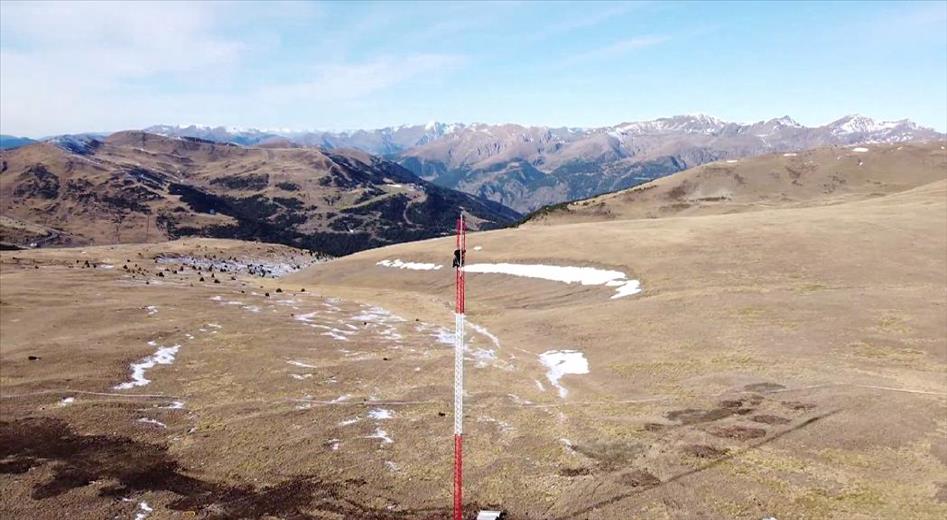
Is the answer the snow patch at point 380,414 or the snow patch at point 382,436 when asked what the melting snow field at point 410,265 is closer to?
the snow patch at point 380,414

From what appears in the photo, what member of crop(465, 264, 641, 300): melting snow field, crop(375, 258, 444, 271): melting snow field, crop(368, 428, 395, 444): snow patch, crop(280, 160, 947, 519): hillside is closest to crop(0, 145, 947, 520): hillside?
crop(280, 160, 947, 519): hillside

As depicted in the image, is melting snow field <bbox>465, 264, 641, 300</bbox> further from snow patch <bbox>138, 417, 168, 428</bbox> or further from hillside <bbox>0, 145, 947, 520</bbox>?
snow patch <bbox>138, 417, 168, 428</bbox>

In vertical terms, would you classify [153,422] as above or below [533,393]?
above

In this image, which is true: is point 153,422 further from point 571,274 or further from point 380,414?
point 571,274

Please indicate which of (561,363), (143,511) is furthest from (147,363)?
(561,363)

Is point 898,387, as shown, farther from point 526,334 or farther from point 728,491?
point 526,334

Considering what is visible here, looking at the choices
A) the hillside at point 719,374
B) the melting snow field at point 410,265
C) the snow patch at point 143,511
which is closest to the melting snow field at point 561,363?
the hillside at point 719,374

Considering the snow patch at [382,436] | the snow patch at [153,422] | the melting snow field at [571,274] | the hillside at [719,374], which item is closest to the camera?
the hillside at [719,374]
